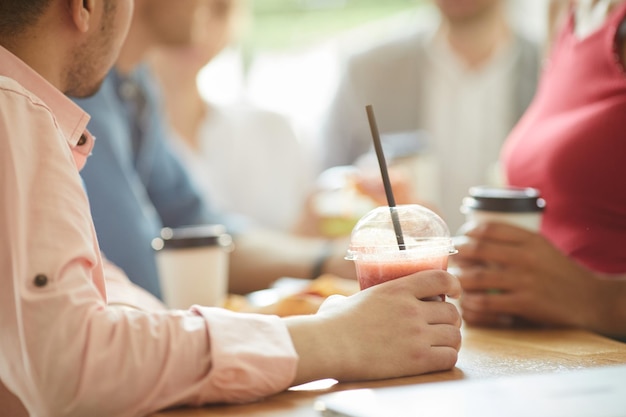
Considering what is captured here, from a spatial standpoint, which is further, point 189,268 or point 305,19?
point 305,19

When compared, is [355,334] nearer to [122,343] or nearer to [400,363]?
[400,363]

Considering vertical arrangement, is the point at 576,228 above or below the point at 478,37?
below

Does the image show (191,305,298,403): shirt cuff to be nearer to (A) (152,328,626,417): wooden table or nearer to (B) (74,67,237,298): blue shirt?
(A) (152,328,626,417): wooden table

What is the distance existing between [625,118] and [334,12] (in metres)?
3.33

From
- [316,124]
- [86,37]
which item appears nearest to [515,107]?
[316,124]

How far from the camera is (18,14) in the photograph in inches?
37.9

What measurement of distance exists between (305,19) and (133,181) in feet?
8.74

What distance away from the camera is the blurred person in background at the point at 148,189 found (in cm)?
183

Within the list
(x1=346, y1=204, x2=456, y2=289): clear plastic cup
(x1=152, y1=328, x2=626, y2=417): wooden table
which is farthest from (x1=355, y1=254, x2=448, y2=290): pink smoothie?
(x1=152, y1=328, x2=626, y2=417): wooden table

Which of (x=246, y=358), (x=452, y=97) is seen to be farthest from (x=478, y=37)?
(x=246, y=358)

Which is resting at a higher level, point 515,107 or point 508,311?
point 515,107

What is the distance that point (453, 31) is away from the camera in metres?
3.71

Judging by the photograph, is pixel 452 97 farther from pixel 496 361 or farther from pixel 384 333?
pixel 384 333

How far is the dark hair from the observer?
0.96 metres
